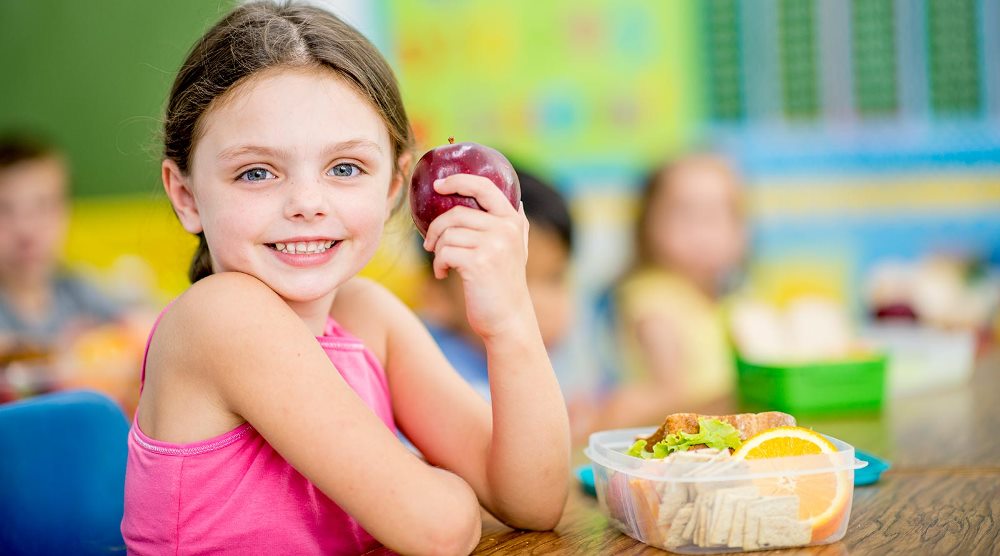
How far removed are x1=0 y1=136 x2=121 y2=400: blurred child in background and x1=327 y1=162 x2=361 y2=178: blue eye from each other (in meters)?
2.58

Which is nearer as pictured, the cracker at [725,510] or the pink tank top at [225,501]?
the cracker at [725,510]

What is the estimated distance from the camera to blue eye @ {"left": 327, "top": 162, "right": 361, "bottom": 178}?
0.95 metres

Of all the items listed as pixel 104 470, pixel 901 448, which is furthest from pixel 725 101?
pixel 104 470

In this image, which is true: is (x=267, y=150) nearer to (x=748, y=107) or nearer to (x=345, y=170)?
(x=345, y=170)

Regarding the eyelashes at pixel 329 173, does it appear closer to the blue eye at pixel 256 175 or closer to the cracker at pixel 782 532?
the blue eye at pixel 256 175

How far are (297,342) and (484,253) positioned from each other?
0.18 meters

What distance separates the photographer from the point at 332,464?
32.6 inches

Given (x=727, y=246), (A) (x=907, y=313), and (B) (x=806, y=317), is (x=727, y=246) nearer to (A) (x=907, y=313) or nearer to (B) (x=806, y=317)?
(A) (x=907, y=313)

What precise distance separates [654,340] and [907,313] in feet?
3.21

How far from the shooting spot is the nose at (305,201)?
2.96 ft

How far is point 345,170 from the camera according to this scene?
3.16ft

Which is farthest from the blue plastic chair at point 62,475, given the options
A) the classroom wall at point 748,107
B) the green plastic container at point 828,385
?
the classroom wall at point 748,107

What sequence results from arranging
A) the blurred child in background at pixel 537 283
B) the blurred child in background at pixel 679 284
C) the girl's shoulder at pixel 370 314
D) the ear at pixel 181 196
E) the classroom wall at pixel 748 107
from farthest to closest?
the classroom wall at pixel 748 107 < the blurred child in background at pixel 679 284 < the blurred child in background at pixel 537 283 < the girl's shoulder at pixel 370 314 < the ear at pixel 181 196

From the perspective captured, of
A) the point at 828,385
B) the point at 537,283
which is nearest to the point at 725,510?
the point at 828,385
